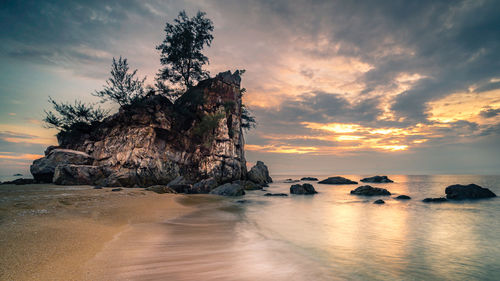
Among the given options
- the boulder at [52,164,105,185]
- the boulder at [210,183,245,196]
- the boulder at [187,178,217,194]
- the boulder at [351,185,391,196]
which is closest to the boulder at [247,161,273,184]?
the boulder at [187,178,217,194]

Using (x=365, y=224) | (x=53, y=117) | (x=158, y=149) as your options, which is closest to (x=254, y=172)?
(x=158, y=149)

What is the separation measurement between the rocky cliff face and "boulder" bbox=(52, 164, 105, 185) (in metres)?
0.06

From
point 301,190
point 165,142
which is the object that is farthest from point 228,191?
point 301,190

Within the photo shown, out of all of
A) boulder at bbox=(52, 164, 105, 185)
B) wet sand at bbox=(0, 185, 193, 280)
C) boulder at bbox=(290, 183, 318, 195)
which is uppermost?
boulder at bbox=(52, 164, 105, 185)

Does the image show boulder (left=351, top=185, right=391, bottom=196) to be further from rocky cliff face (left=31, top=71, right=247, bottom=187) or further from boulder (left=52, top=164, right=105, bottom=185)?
boulder (left=52, top=164, right=105, bottom=185)

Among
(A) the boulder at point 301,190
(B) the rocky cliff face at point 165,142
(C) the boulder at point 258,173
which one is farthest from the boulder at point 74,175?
(A) the boulder at point 301,190

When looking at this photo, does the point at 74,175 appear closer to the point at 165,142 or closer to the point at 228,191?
the point at 165,142

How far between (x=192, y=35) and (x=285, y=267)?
2767cm

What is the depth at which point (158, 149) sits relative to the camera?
20141 millimetres

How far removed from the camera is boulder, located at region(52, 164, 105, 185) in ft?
51.2

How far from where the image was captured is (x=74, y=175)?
52.2ft

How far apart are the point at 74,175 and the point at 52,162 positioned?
333 centimetres

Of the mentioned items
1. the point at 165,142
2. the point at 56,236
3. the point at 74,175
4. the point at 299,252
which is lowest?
the point at 299,252

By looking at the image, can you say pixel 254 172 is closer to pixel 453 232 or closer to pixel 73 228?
pixel 453 232
